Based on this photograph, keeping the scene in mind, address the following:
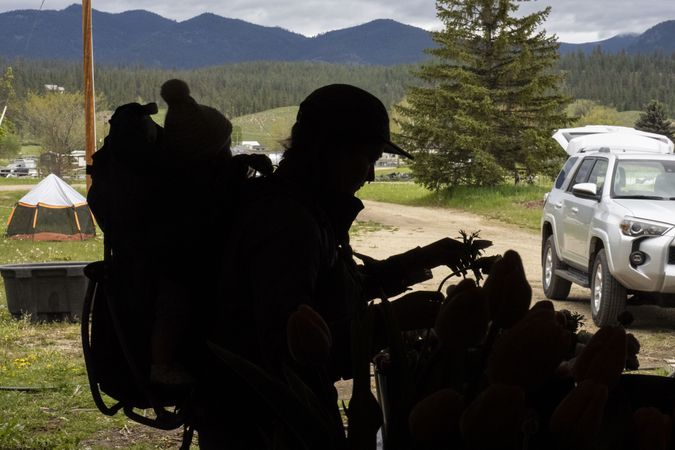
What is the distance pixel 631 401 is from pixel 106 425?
16.3 feet

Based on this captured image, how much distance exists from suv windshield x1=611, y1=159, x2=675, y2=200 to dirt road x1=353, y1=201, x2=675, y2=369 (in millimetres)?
1176

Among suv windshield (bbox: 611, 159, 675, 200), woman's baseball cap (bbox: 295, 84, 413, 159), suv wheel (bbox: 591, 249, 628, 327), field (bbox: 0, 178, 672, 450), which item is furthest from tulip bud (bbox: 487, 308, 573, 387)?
suv windshield (bbox: 611, 159, 675, 200)

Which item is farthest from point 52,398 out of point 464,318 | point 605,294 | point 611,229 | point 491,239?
point 491,239

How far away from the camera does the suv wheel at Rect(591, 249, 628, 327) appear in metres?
7.78

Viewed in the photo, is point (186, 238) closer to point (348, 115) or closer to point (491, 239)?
point (348, 115)

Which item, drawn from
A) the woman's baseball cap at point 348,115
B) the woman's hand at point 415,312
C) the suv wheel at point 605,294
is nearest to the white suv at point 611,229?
the suv wheel at point 605,294

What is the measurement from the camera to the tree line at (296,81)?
115 metres

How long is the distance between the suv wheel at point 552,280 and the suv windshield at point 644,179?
1358 millimetres

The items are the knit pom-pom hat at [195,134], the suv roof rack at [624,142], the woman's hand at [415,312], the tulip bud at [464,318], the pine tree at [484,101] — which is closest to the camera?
the tulip bud at [464,318]

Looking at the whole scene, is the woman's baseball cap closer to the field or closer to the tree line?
the field

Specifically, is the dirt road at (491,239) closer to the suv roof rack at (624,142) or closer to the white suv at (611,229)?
the white suv at (611,229)

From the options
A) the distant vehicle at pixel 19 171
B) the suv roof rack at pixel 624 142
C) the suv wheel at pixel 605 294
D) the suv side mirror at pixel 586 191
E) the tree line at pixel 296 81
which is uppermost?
the suv roof rack at pixel 624 142

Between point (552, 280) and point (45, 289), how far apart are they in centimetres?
494

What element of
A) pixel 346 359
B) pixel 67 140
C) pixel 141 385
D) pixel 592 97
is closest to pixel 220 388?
pixel 141 385
